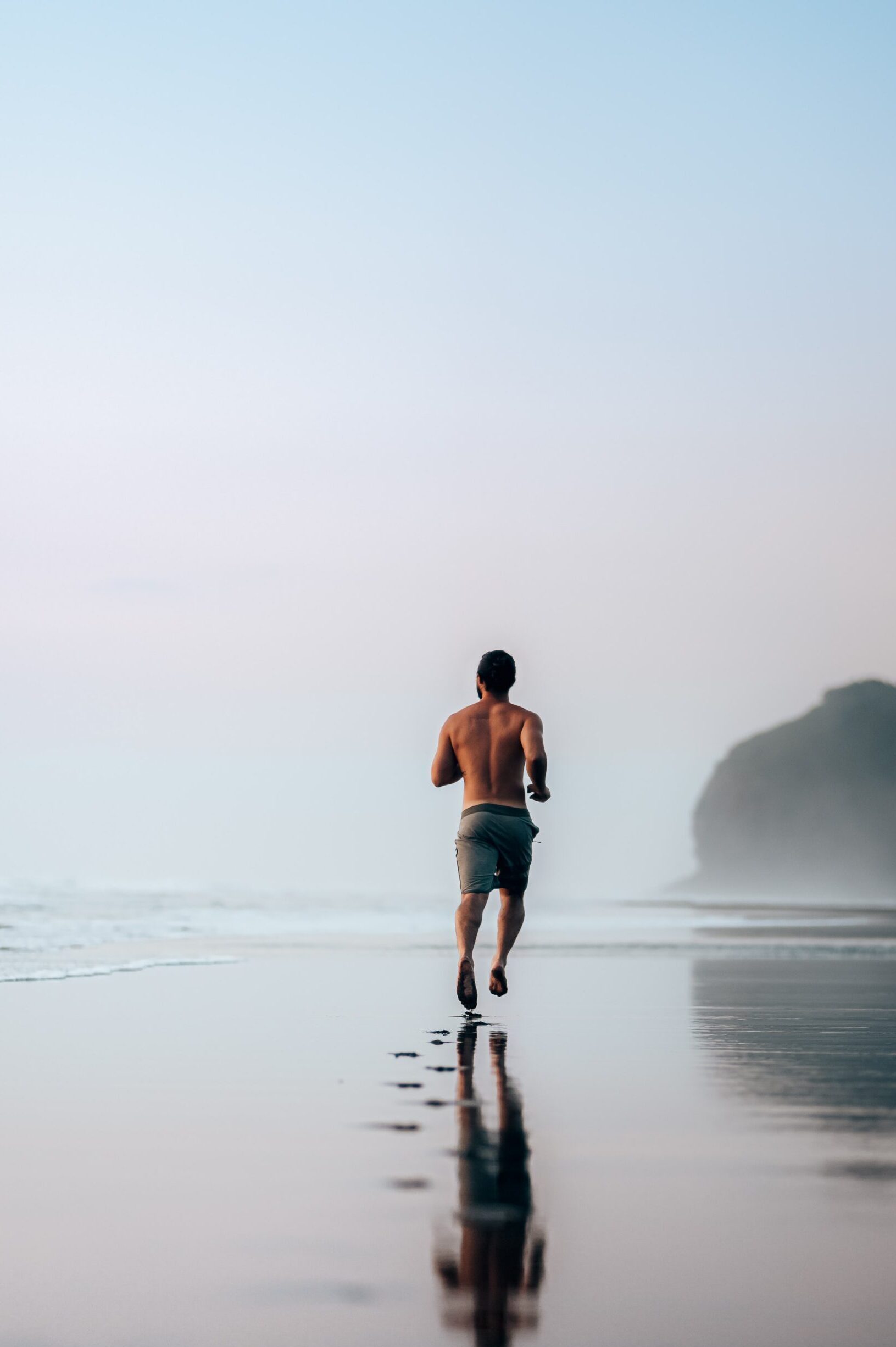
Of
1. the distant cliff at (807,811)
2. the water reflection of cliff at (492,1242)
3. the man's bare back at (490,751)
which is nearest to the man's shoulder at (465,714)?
the man's bare back at (490,751)

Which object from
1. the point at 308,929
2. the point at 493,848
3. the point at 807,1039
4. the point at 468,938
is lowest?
the point at 807,1039

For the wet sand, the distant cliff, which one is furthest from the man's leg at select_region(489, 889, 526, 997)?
the distant cliff

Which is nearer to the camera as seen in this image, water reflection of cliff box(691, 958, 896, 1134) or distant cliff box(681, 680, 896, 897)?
water reflection of cliff box(691, 958, 896, 1134)

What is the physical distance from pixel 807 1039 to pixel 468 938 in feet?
5.92

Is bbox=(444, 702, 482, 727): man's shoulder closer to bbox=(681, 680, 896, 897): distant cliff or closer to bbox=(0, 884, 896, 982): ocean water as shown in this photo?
bbox=(0, 884, 896, 982): ocean water

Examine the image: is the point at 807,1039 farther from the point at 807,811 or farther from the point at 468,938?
the point at 807,811

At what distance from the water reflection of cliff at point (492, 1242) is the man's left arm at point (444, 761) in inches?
144

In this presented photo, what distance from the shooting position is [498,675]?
27.5 ft

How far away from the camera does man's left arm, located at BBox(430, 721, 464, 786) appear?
327 inches

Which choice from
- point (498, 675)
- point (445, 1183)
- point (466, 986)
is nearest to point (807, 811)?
point (498, 675)

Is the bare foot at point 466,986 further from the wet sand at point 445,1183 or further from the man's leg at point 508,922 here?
the man's leg at point 508,922

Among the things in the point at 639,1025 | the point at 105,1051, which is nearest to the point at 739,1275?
the point at 105,1051

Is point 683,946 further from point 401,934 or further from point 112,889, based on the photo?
point 112,889

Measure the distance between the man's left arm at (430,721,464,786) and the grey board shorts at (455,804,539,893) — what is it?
0.24m
